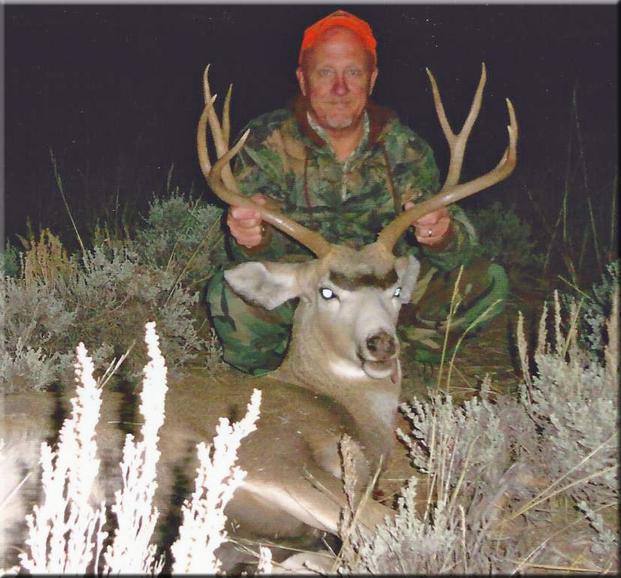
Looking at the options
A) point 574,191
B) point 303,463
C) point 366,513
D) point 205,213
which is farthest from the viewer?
point 574,191

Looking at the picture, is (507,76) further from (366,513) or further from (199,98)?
(366,513)

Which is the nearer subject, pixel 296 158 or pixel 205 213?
pixel 296 158

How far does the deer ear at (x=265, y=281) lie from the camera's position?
429cm

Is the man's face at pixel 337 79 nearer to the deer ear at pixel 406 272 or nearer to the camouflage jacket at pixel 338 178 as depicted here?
the camouflage jacket at pixel 338 178

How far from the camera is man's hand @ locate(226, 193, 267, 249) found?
14.3ft

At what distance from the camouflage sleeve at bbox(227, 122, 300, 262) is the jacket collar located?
0.22 metres

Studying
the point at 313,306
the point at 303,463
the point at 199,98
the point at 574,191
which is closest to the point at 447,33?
the point at 199,98

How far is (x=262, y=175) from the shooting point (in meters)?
5.11

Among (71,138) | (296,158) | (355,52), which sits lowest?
(71,138)

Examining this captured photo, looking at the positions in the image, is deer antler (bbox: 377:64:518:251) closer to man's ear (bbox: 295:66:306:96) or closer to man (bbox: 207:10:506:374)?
man (bbox: 207:10:506:374)

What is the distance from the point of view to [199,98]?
16.7 metres

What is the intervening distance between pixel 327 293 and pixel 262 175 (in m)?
1.28

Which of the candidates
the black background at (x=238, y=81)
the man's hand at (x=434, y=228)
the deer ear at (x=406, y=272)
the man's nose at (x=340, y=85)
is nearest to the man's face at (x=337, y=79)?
the man's nose at (x=340, y=85)

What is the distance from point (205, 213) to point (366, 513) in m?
4.35
